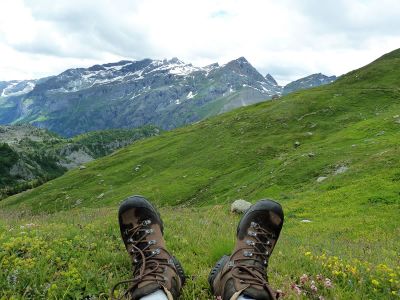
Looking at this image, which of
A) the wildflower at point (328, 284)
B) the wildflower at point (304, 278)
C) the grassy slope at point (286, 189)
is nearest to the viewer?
the wildflower at point (328, 284)

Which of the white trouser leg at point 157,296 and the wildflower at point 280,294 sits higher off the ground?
the white trouser leg at point 157,296

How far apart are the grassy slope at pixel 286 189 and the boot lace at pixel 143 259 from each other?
0.45m

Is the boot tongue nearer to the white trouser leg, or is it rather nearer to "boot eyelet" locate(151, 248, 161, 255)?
the white trouser leg

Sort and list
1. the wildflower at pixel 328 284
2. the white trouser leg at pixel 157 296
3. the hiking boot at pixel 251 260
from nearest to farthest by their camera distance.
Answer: the white trouser leg at pixel 157 296
the hiking boot at pixel 251 260
the wildflower at pixel 328 284

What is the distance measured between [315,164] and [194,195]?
16260mm

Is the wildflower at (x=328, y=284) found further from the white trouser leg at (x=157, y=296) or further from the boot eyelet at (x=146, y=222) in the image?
the boot eyelet at (x=146, y=222)

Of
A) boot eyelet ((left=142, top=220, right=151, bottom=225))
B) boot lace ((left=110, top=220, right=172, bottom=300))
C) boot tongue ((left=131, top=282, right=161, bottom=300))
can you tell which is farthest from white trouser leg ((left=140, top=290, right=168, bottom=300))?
boot eyelet ((left=142, top=220, right=151, bottom=225))

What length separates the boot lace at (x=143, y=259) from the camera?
4.95 m

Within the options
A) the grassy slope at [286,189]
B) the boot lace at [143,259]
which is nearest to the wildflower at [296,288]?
the grassy slope at [286,189]

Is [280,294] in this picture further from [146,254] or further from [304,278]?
[146,254]

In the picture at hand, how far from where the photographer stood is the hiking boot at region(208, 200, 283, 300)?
4.82 m

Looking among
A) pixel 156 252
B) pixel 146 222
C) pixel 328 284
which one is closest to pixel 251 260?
pixel 328 284

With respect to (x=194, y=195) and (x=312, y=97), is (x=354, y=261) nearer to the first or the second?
(x=194, y=195)

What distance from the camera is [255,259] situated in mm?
5516
